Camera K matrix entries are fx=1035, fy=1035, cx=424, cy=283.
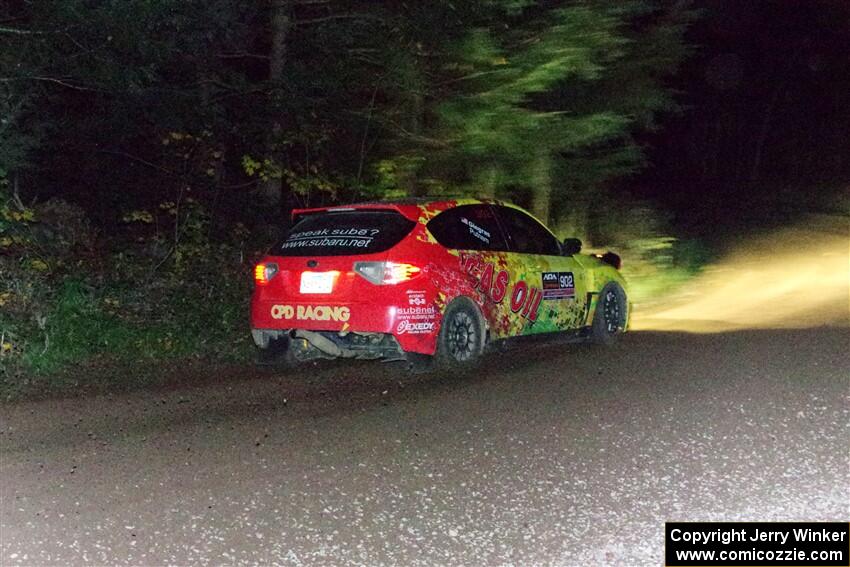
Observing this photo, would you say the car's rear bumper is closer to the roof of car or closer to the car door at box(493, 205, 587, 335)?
the roof of car

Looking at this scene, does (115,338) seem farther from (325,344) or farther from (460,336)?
(460,336)

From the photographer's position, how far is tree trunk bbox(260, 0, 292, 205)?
50.9 ft

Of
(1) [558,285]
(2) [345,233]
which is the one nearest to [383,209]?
(2) [345,233]

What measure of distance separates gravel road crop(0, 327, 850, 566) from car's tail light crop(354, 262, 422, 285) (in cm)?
91

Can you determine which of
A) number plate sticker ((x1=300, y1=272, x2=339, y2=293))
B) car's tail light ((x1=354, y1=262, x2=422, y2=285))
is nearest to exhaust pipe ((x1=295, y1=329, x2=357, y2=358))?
number plate sticker ((x1=300, y1=272, x2=339, y2=293))

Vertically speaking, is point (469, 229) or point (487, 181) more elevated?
point (487, 181)

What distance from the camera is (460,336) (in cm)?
973

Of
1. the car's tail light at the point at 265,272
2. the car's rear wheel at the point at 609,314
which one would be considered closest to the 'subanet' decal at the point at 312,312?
the car's tail light at the point at 265,272

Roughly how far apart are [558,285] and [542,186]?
5039 millimetres

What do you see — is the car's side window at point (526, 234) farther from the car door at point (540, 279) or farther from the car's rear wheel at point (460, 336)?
the car's rear wheel at point (460, 336)

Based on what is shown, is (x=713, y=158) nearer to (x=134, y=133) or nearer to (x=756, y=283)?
(x=756, y=283)

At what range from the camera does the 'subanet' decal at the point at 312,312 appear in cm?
935

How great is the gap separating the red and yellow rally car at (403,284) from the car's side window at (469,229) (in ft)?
0.04

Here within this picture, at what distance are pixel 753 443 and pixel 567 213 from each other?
1052 centimetres
